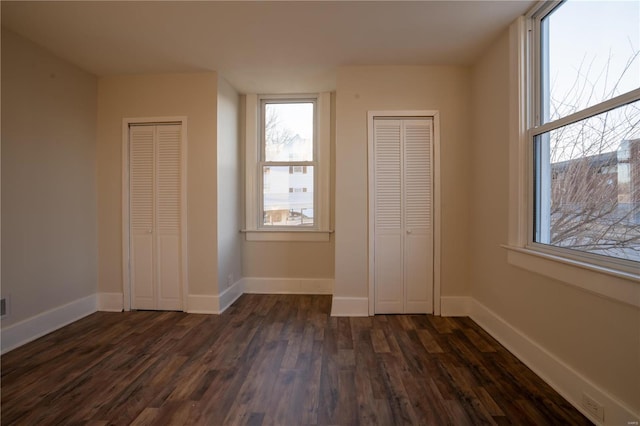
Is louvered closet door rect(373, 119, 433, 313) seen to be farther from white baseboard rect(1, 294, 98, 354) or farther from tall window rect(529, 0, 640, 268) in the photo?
white baseboard rect(1, 294, 98, 354)

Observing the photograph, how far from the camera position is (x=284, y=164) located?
3.81 metres

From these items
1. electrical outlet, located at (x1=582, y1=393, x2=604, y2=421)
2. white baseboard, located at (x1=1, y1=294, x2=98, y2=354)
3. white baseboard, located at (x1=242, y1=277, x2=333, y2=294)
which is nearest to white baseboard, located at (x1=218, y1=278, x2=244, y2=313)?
white baseboard, located at (x1=242, y1=277, x2=333, y2=294)

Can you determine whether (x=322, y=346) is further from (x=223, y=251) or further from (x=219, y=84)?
(x=219, y=84)

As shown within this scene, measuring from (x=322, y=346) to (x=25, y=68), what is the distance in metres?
3.53

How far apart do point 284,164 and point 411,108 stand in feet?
5.64

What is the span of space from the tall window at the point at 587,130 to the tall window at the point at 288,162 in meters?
2.43

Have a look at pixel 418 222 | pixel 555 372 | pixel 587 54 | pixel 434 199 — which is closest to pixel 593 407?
pixel 555 372

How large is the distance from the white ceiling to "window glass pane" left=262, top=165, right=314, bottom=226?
1225 mm

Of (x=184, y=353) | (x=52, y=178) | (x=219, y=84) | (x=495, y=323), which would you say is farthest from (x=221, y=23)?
(x=495, y=323)

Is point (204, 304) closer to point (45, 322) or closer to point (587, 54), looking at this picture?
point (45, 322)

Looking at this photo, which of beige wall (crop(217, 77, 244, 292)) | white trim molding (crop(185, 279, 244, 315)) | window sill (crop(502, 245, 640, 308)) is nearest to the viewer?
window sill (crop(502, 245, 640, 308))

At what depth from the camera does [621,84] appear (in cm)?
153

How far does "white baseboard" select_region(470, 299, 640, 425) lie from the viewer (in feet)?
4.71

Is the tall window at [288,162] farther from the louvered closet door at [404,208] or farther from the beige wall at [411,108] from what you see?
the louvered closet door at [404,208]
